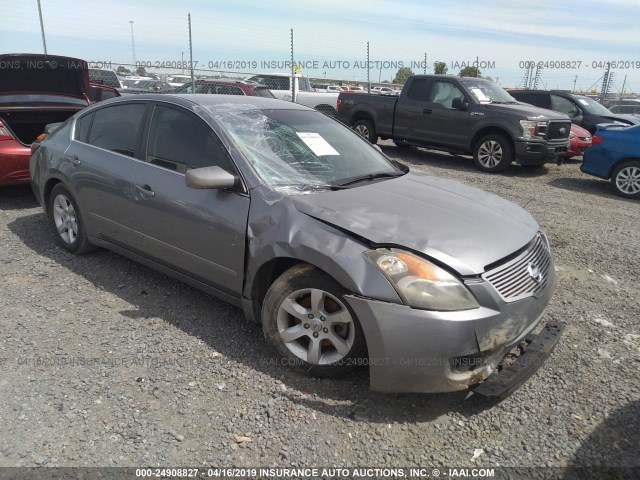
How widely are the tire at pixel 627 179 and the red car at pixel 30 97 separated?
8905 millimetres

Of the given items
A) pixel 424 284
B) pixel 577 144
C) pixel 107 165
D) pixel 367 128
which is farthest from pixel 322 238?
pixel 577 144

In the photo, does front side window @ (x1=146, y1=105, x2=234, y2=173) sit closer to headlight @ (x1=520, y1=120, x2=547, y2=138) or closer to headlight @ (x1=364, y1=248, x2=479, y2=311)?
headlight @ (x1=364, y1=248, x2=479, y2=311)

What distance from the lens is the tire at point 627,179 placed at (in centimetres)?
838

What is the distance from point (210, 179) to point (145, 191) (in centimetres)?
87

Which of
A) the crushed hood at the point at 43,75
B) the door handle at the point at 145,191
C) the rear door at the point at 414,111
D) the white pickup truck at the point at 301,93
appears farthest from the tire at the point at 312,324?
the white pickup truck at the point at 301,93

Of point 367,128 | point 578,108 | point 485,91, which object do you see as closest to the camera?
point 485,91

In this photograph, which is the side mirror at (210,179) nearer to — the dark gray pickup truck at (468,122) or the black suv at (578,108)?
the dark gray pickup truck at (468,122)

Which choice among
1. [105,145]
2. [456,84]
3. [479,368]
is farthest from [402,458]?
[456,84]

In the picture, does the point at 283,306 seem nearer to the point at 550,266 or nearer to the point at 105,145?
the point at 550,266

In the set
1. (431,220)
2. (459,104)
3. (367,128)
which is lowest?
(367,128)

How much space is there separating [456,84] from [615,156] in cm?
351

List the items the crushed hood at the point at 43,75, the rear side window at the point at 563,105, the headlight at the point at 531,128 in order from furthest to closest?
the rear side window at the point at 563,105 → the headlight at the point at 531,128 → the crushed hood at the point at 43,75

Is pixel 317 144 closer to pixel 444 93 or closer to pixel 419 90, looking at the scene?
pixel 444 93

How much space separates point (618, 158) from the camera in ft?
27.9
